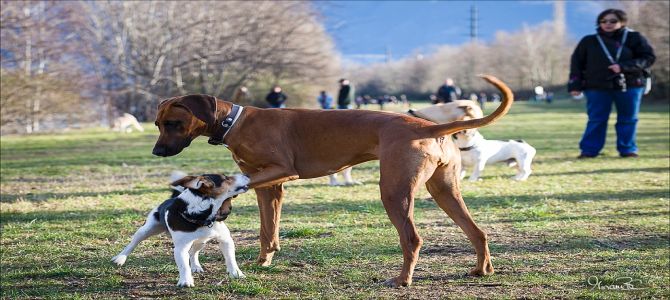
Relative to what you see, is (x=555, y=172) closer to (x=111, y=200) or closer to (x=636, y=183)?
(x=636, y=183)

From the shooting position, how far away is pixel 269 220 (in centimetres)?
589

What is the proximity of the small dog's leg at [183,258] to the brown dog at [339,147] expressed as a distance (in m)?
0.55

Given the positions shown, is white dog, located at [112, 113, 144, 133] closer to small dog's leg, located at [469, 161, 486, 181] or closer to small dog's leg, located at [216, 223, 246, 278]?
small dog's leg, located at [469, 161, 486, 181]

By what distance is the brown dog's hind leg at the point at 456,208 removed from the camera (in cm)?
528

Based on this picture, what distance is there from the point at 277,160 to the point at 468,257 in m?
1.60

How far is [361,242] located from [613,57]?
8603 mm

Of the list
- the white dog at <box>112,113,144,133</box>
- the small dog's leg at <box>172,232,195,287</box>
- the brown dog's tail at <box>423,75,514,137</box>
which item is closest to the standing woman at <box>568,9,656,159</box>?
the brown dog's tail at <box>423,75,514,137</box>

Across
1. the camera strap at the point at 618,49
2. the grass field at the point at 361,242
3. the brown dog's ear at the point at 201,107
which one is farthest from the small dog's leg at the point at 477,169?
the brown dog's ear at the point at 201,107

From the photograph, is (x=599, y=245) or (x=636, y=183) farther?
(x=636, y=183)

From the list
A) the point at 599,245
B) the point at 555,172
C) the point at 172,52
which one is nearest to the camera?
the point at 599,245

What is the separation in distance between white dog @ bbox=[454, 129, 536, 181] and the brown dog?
517cm

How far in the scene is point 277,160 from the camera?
545 centimetres

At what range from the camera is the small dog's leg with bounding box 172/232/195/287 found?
516 centimetres

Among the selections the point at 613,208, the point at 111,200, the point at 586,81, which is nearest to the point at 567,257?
the point at 613,208
